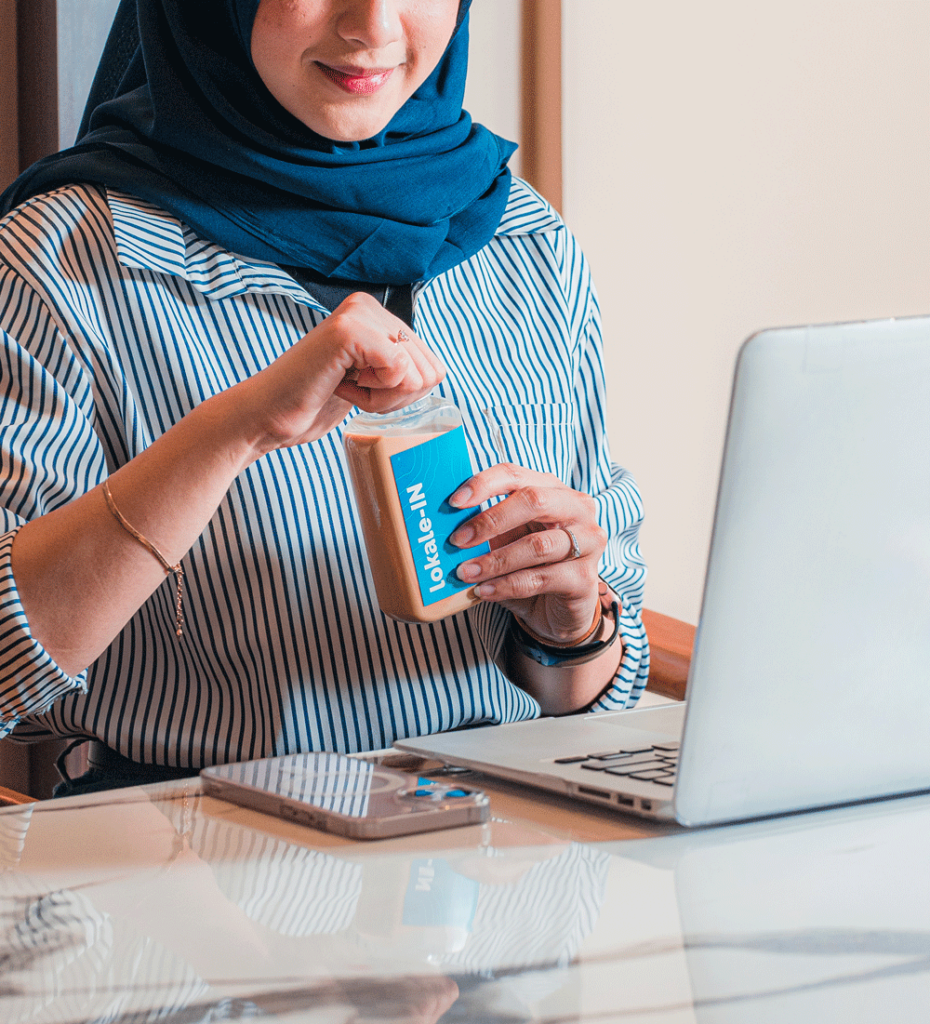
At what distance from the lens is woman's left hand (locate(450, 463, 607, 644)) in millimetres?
839

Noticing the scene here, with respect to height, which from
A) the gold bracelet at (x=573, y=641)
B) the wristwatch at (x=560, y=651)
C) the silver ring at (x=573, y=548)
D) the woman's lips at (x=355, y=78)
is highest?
the woman's lips at (x=355, y=78)

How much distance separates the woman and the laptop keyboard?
17 centimetres

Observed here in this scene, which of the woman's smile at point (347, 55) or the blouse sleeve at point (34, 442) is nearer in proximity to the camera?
the blouse sleeve at point (34, 442)

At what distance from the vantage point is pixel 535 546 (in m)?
0.92

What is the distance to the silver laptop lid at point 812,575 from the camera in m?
0.55

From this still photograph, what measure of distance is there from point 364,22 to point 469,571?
503mm

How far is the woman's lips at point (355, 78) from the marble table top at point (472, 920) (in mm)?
674

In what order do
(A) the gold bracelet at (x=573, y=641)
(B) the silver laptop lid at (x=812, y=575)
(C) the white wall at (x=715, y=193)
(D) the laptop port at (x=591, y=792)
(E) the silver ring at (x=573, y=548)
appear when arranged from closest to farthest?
1. (B) the silver laptop lid at (x=812, y=575)
2. (D) the laptop port at (x=591, y=792)
3. (E) the silver ring at (x=573, y=548)
4. (A) the gold bracelet at (x=573, y=641)
5. (C) the white wall at (x=715, y=193)

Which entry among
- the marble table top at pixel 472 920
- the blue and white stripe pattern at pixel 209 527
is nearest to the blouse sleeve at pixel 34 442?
the blue and white stripe pattern at pixel 209 527

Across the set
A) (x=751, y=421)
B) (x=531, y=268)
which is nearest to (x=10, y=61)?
(x=531, y=268)

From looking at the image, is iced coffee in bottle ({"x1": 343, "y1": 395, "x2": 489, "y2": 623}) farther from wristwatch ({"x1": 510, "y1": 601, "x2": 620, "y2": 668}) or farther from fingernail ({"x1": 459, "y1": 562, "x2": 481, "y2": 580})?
wristwatch ({"x1": 510, "y1": 601, "x2": 620, "y2": 668})

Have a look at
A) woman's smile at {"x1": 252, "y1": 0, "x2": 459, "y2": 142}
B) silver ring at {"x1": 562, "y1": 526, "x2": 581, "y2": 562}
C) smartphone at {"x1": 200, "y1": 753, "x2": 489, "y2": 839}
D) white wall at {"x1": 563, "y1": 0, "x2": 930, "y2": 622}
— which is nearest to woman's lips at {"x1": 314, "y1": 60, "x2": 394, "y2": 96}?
woman's smile at {"x1": 252, "y1": 0, "x2": 459, "y2": 142}

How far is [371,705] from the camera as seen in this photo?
103cm

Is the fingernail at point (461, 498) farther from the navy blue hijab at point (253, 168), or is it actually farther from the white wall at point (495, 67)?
the white wall at point (495, 67)
